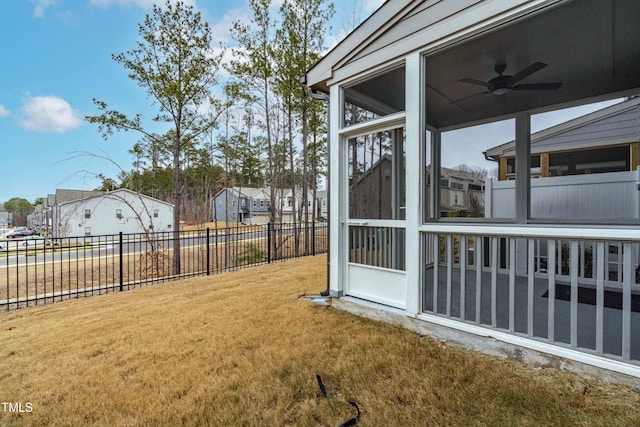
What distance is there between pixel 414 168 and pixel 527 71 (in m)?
2.00

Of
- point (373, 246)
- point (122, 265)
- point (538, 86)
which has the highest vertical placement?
point (538, 86)

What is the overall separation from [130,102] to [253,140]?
25.5 ft

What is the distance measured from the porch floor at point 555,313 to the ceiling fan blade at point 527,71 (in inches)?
98.2

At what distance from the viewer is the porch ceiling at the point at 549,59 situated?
2.57 metres

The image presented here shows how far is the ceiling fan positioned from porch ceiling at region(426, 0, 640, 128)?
0.23 feet

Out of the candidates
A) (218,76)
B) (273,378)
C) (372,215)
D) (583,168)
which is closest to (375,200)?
(372,215)

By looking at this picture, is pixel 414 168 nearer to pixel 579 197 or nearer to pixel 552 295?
pixel 552 295

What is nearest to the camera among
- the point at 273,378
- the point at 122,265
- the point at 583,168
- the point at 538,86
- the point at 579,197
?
the point at 273,378

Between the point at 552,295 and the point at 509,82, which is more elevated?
the point at 509,82

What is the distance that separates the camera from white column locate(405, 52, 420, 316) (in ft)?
9.12

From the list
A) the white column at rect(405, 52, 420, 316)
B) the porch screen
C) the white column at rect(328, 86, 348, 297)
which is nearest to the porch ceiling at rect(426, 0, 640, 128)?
the white column at rect(405, 52, 420, 316)

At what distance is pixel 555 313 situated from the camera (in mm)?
A: 2799

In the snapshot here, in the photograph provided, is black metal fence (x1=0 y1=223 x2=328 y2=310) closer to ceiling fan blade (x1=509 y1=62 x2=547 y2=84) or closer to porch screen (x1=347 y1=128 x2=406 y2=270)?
porch screen (x1=347 y1=128 x2=406 y2=270)

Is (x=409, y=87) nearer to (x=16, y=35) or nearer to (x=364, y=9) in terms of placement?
(x=364, y=9)
